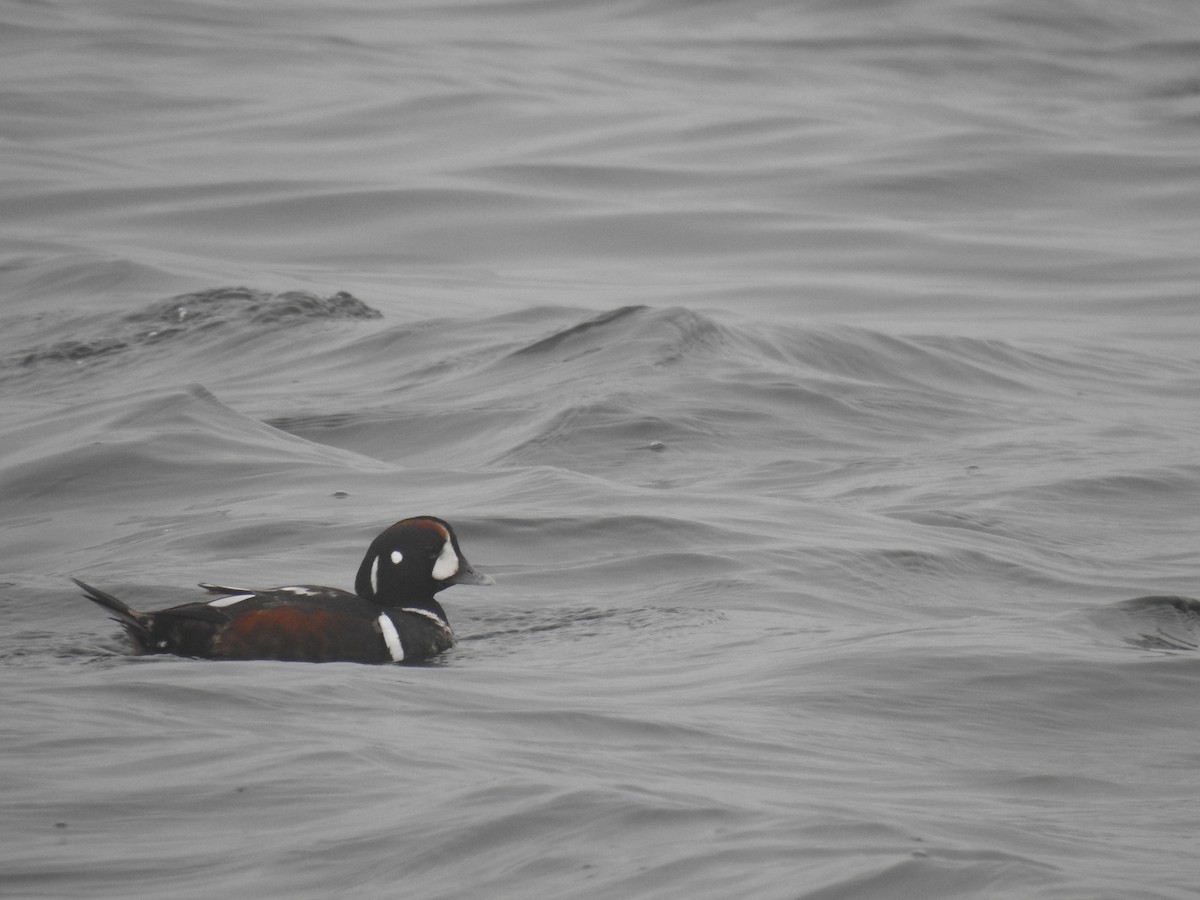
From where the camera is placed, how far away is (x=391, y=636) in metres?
7.12

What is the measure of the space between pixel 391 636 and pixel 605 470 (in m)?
3.42

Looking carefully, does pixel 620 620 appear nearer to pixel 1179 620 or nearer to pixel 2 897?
pixel 1179 620

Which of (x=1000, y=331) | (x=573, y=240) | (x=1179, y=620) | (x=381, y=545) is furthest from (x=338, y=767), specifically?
(x=573, y=240)

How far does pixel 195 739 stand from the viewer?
5434 mm

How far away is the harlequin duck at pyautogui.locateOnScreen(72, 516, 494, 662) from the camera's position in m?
6.77

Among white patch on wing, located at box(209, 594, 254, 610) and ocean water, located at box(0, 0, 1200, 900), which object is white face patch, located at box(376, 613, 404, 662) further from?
white patch on wing, located at box(209, 594, 254, 610)

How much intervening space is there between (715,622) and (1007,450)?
168 inches

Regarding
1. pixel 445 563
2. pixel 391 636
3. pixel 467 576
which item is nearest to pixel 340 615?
pixel 391 636

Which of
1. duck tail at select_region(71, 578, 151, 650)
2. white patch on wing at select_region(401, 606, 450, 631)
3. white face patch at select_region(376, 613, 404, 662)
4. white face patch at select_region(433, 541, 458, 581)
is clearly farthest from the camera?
white face patch at select_region(433, 541, 458, 581)

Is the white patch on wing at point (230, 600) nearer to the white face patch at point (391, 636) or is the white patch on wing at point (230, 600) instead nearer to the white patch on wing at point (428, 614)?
the white face patch at point (391, 636)

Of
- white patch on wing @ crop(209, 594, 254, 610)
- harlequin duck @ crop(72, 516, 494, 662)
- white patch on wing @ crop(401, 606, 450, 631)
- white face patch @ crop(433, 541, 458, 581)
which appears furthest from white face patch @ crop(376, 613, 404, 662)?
white patch on wing @ crop(209, 594, 254, 610)

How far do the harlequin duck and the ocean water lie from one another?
0.21 metres

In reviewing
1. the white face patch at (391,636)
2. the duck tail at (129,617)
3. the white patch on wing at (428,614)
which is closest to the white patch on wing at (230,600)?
the duck tail at (129,617)

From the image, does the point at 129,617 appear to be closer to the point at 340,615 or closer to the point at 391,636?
the point at 340,615
